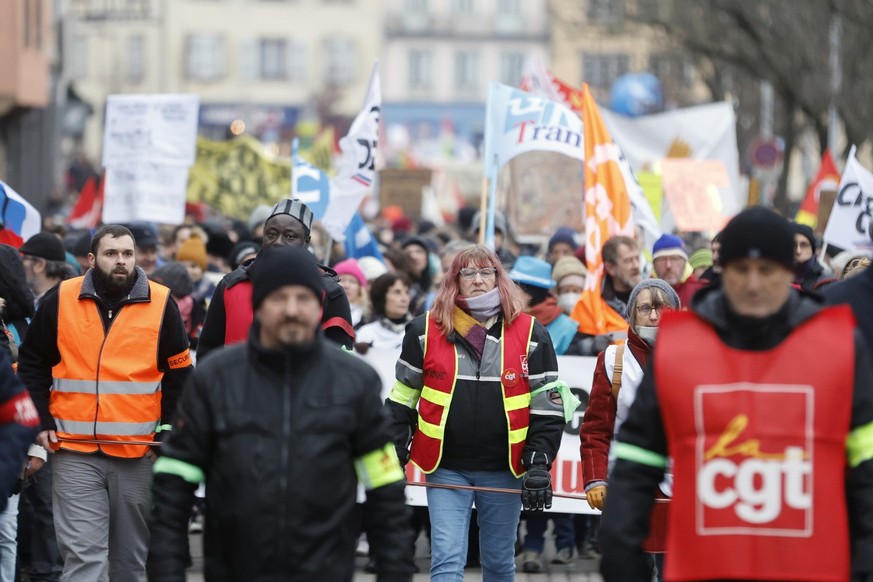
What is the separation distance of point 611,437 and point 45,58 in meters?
24.4

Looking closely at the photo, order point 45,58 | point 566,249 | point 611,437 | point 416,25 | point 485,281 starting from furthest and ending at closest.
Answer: point 416,25
point 45,58
point 566,249
point 485,281
point 611,437

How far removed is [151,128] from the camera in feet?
47.3

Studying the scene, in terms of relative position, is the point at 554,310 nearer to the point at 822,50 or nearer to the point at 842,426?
the point at 842,426

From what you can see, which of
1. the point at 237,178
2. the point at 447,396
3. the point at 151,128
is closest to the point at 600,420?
the point at 447,396

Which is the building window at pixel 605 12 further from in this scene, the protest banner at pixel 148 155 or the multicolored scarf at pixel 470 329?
the multicolored scarf at pixel 470 329

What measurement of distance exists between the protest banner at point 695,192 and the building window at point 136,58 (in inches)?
2486

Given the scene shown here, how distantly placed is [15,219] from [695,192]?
25.8 ft

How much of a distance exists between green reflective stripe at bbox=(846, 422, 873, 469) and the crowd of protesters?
41 cm

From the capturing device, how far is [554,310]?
32.8 feet

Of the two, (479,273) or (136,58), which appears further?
(136,58)

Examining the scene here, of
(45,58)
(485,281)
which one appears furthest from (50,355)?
(45,58)

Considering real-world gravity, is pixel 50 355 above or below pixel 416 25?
below

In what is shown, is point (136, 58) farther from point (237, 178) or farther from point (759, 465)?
point (759, 465)

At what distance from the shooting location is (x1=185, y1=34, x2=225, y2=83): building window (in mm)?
78625
